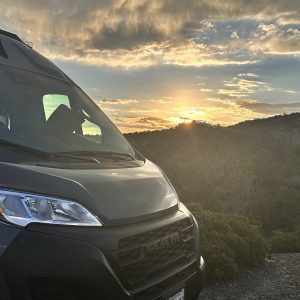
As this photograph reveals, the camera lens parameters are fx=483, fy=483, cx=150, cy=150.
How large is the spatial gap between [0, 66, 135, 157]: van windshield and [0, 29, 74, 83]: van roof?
7 centimetres

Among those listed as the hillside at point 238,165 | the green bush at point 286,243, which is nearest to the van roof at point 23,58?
the green bush at point 286,243

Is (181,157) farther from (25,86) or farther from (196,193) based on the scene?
(25,86)

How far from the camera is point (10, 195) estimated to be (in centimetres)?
272

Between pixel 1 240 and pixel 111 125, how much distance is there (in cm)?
208

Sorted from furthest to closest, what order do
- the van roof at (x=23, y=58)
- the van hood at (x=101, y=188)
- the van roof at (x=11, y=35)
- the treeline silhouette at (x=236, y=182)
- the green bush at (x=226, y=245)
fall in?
1. the treeline silhouette at (x=236, y=182)
2. the green bush at (x=226, y=245)
3. the van roof at (x=11, y=35)
4. the van roof at (x=23, y=58)
5. the van hood at (x=101, y=188)

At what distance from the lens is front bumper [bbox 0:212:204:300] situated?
101 inches

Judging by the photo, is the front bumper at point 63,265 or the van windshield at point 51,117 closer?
the front bumper at point 63,265

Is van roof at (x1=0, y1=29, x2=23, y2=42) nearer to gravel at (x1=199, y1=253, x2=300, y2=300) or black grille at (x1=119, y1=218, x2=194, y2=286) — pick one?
black grille at (x1=119, y1=218, x2=194, y2=286)

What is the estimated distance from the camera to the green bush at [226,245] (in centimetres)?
753

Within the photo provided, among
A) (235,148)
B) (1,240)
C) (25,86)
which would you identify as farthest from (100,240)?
(235,148)

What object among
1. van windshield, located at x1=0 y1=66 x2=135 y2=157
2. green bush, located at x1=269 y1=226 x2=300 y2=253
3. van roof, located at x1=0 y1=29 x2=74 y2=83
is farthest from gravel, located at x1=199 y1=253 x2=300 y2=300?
van roof, located at x1=0 y1=29 x2=74 y2=83

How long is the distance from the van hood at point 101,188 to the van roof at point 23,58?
1.39 meters

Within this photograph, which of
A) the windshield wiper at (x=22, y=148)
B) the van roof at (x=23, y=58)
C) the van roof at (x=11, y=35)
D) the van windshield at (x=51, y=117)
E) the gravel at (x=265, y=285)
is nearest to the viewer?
the windshield wiper at (x=22, y=148)

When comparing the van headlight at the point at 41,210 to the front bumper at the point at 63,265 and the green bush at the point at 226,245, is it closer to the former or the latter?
the front bumper at the point at 63,265
